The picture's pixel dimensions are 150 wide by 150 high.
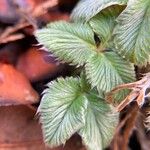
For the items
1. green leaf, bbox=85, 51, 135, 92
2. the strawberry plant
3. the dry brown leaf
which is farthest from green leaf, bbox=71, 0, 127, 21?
the dry brown leaf

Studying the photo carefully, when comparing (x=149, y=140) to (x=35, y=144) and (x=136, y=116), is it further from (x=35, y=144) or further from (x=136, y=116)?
A: (x=35, y=144)

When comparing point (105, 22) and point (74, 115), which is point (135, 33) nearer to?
point (105, 22)

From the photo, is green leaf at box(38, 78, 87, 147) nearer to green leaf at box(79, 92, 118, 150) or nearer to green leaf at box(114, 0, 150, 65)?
green leaf at box(79, 92, 118, 150)

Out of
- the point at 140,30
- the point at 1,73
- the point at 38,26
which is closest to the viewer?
the point at 140,30

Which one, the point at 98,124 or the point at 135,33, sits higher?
the point at 135,33

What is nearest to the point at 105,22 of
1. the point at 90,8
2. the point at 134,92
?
the point at 90,8

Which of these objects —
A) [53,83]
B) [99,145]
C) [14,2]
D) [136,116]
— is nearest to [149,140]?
[136,116]
